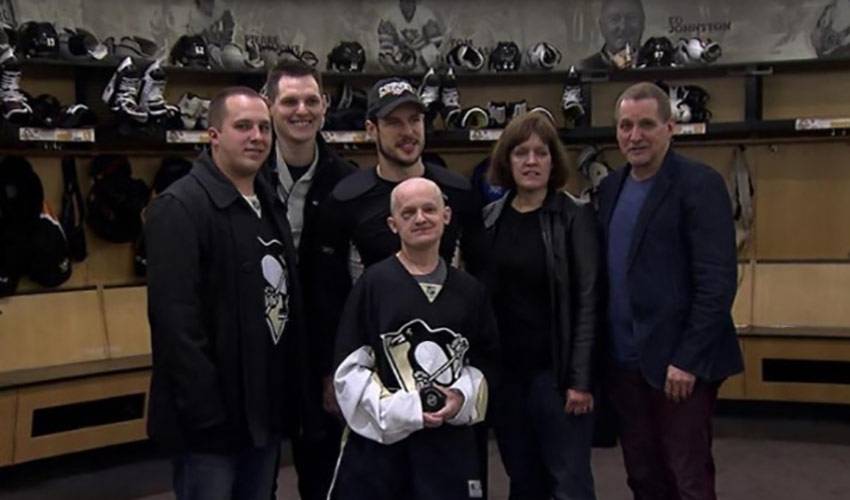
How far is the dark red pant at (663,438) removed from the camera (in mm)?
2582

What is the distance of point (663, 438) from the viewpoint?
264 cm

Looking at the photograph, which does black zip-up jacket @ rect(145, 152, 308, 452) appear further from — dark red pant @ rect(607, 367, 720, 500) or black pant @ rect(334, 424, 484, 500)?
dark red pant @ rect(607, 367, 720, 500)

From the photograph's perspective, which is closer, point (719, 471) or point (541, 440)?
point (541, 440)

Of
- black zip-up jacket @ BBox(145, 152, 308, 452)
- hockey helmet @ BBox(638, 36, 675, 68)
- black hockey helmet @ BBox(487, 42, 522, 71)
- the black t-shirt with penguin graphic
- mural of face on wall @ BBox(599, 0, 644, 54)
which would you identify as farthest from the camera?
mural of face on wall @ BBox(599, 0, 644, 54)

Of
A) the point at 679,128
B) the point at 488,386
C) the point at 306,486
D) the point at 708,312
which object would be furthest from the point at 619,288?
the point at 679,128

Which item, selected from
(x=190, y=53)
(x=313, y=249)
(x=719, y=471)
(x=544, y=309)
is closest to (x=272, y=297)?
(x=313, y=249)

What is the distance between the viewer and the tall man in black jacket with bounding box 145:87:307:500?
81.4 inches

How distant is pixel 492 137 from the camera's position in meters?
5.49

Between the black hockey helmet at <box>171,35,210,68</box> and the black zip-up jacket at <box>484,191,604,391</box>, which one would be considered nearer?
the black zip-up jacket at <box>484,191,604,391</box>

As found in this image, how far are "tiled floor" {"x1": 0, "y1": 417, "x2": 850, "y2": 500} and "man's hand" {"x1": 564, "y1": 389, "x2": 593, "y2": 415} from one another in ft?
4.66

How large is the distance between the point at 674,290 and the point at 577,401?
427mm

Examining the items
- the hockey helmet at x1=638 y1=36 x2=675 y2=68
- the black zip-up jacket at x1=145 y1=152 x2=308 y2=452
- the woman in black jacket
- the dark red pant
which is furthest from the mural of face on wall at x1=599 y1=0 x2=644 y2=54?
the black zip-up jacket at x1=145 y1=152 x2=308 y2=452

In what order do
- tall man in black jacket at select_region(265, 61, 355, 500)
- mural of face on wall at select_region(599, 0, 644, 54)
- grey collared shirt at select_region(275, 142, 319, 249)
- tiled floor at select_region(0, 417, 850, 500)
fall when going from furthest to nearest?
mural of face on wall at select_region(599, 0, 644, 54), tiled floor at select_region(0, 417, 850, 500), grey collared shirt at select_region(275, 142, 319, 249), tall man in black jacket at select_region(265, 61, 355, 500)

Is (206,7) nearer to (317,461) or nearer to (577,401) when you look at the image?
(317,461)
